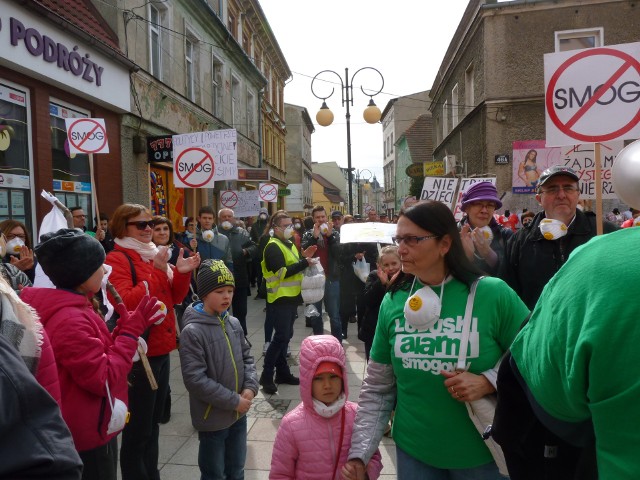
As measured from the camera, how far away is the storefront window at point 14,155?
7379 millimetres

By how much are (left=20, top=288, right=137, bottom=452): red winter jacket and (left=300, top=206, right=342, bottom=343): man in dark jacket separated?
4383mm

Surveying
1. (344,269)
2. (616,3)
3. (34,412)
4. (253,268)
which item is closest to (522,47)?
(616,3)

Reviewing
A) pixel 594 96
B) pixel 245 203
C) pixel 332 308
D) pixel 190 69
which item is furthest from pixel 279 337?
pixel 190 69

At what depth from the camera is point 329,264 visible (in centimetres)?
716

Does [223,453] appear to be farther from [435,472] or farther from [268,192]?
[268,192]

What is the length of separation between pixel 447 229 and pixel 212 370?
1776 mm

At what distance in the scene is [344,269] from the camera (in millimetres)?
7059

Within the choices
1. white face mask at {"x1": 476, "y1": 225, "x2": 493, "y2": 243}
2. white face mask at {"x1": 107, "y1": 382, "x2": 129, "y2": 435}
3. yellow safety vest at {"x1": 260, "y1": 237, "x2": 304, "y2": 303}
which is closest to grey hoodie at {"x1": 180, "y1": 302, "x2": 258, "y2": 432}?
white face mask at {"x1": 107, "y1": 382, "x2": 129, "y2": 435}

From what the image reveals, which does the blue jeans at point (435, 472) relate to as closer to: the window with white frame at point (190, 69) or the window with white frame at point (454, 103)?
the window with white frame at point (190, 69)

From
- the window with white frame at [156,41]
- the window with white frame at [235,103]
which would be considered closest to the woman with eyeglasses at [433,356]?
the window with white frame at [156,41]

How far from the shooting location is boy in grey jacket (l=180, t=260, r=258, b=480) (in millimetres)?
3002

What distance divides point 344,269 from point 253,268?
5869 millimetres

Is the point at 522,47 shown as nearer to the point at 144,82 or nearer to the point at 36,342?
the point at 144,82

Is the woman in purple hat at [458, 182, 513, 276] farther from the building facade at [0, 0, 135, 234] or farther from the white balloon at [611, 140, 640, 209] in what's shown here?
the building facade at [0, 0, 135, 234]
